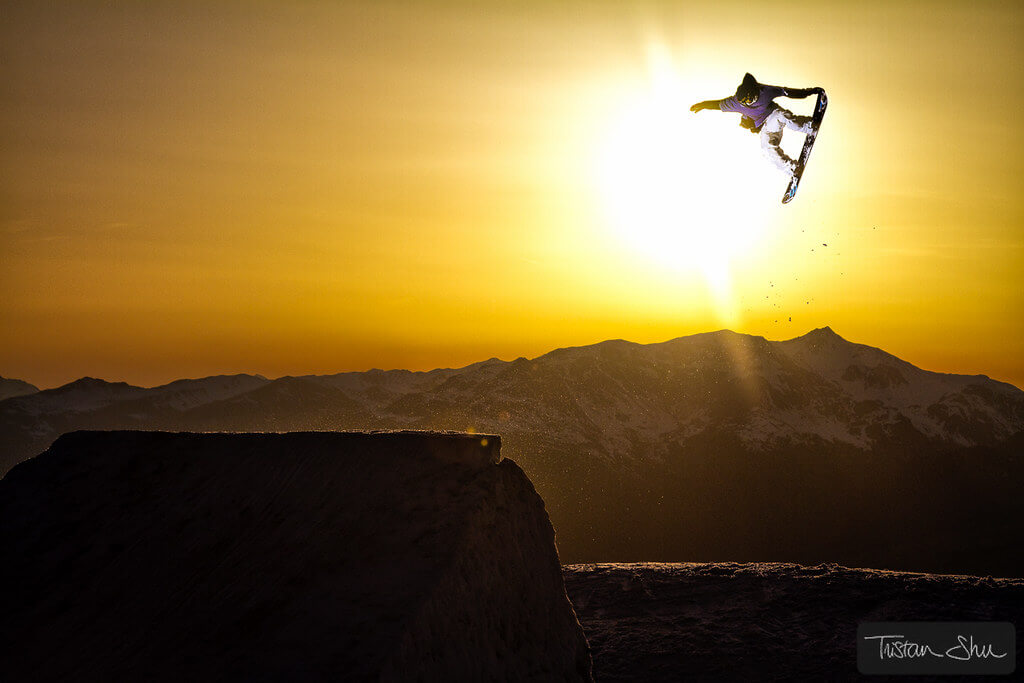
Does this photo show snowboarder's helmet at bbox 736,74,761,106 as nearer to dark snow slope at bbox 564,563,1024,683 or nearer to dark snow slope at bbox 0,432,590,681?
dark snow slope at bbox 0,432,590,681

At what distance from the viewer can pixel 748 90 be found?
1744 centimetres

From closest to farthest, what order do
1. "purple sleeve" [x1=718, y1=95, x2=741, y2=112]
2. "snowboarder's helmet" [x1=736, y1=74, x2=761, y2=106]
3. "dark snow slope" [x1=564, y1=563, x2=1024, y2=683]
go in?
"snowboarder's helmet" [x1=736, y1=74, x2=761, y2=106]
"purple sleeve" [x1=718, y1=95, x2=741, y2=112]
"dark snow slope" [x1=564, y1=563, x2=1024, y2=683]

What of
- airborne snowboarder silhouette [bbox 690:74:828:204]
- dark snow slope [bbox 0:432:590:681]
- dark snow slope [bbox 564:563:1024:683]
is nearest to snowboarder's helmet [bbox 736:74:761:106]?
airborne snowboarder silhouette [bbox 690:74:828:204]

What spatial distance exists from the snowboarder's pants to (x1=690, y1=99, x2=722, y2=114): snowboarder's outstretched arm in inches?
47.7

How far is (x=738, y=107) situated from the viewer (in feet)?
58.7

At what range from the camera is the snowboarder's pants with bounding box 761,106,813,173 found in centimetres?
1859

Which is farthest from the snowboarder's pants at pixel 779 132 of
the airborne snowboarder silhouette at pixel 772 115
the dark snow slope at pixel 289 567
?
the dark snow slope at pixel 289 567

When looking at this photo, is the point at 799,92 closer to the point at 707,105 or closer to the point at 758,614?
the point at 707,105

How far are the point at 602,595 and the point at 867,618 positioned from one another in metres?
6.63

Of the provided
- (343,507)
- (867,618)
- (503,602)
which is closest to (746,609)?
(867,618)

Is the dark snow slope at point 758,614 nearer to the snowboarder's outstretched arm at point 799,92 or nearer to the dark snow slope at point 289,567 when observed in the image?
the dark snow slope at point 289,567

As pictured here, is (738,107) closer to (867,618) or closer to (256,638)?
(867,618)

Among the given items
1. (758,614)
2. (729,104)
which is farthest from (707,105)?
(758,614)

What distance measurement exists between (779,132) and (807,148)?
2.85 feet
